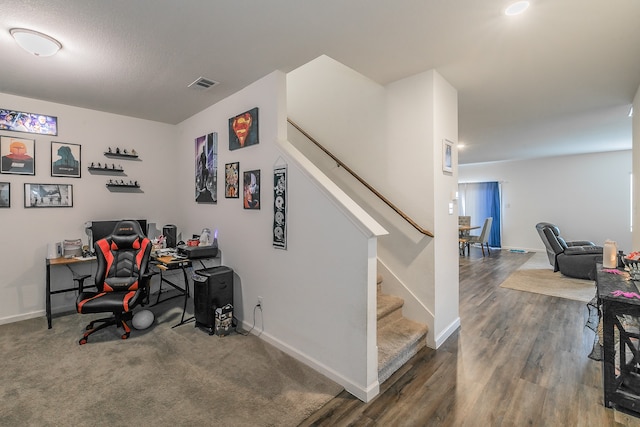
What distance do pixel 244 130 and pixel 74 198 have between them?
2633 millimetres

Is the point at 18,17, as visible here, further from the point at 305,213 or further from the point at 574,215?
the point at 574,215

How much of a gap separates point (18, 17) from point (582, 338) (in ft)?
18.3

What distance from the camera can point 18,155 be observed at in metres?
3.51

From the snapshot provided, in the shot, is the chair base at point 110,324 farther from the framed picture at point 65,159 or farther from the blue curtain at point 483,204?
the blue curtain at point 483,204

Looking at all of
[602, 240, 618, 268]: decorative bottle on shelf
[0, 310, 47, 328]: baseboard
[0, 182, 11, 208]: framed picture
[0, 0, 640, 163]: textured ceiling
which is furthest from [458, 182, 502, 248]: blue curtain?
[0, 182, 11, 208]: framed picture

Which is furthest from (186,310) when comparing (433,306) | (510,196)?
(510,196)

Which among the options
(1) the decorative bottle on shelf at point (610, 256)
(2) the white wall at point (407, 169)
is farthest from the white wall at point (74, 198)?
(1) the decorative bottle on shelf at point (610, 256)

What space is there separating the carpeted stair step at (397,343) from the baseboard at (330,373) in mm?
193

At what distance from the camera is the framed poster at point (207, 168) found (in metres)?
3.74

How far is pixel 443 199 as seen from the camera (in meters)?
2.99

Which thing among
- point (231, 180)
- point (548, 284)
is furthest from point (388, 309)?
point (548, 284)

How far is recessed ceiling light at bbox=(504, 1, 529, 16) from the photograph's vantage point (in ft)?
6.11

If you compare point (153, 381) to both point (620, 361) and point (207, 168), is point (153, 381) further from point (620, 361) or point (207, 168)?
point (620, 361)

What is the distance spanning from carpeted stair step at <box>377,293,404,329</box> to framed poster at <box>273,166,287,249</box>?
113 cm
